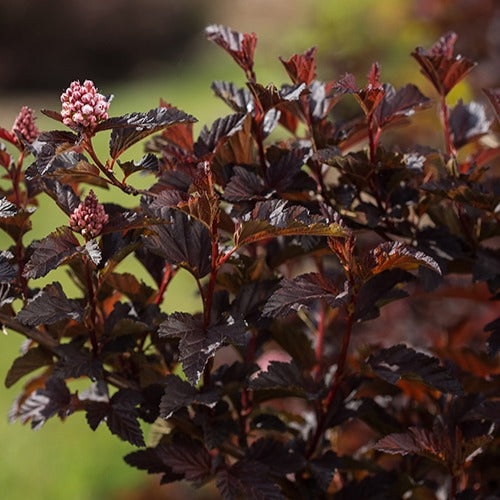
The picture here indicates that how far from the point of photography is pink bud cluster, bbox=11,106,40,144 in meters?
1.11

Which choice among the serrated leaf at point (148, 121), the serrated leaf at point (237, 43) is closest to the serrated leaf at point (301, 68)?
the serrated leaf at point (237, 43)

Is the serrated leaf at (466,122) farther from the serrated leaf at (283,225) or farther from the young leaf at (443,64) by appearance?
the serrated leaf at (283,225)

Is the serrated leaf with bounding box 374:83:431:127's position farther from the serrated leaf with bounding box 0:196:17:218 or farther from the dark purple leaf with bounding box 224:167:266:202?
the serrated leaf with bounding box 0:196:17:218

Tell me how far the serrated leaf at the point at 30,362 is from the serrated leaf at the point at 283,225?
1.16 feet

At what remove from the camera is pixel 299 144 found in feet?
4.07

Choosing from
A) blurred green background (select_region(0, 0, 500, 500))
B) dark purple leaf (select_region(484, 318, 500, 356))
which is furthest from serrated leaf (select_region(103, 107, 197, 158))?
blurred green background (select_region(0, 0, 500, 500))

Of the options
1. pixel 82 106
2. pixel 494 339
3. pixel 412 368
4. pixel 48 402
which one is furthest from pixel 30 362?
pixel 494 339

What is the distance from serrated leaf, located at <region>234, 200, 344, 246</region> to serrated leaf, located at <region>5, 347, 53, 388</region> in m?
0.35

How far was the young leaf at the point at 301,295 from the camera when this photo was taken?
98 cm

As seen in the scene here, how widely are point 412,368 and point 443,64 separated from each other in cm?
40

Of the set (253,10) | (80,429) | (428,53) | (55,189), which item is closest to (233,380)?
(55,189)

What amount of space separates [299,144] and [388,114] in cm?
14

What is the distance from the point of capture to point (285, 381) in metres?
1.11

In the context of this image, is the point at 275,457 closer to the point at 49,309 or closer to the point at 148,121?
the point at 49,309
